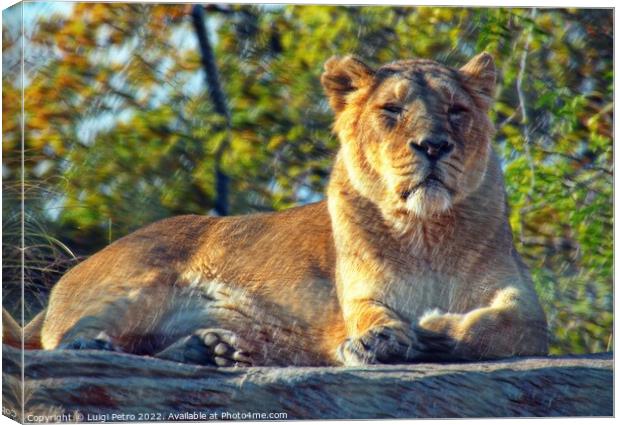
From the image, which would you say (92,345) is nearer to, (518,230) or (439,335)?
(439,335)

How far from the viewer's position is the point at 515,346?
937 centimetres

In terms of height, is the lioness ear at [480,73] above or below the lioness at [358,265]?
above

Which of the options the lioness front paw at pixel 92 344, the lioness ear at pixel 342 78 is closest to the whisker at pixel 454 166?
the lioness ear at pixel 342 78

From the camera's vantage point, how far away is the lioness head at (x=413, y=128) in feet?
30.2

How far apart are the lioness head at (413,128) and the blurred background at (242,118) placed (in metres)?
0.15

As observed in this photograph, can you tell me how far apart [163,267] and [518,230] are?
2485 millimetres

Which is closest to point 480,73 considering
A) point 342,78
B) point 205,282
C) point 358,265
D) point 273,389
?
point 342,78

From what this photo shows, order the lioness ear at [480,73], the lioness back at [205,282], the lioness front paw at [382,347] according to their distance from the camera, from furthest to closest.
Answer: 1. the lioness ear at [480,73]
2. the lioness back at [205,282]
3. the lioness front paw at [382,347]

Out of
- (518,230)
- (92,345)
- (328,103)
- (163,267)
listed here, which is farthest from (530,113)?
(92,345)

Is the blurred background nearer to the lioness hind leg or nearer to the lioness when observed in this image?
the lioness

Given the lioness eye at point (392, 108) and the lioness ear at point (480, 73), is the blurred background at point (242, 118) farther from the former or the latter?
the lioness eye at point (392, 108)

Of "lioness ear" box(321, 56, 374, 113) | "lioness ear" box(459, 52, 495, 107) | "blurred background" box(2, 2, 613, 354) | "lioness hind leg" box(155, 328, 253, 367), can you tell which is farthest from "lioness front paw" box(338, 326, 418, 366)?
"lioness ear" box(459, 52, 495, 107)

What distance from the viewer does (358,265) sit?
940 cm

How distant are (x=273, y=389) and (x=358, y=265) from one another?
1.04 m
